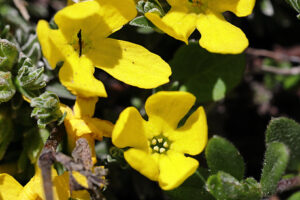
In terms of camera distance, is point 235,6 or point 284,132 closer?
point 284,132

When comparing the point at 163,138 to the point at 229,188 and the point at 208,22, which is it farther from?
the point at 208,22

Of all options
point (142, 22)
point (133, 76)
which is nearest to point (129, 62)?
point (133, 76)

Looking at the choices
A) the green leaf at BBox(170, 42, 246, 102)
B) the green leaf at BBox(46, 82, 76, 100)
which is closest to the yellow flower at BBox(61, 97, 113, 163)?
the green leaf at BBox(46, 82, 76, 100)

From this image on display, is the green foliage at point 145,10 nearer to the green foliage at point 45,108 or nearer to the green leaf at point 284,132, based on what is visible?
the green foliage at point 45,108

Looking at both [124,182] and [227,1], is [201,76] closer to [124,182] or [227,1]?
[227,1]

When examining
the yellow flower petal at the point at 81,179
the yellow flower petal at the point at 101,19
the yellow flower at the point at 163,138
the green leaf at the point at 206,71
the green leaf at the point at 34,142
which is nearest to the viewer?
the yellow flower petal at the point at 81,179

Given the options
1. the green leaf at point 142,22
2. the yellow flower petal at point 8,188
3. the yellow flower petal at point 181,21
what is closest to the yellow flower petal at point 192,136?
the yellow flower petal at point 181,21
